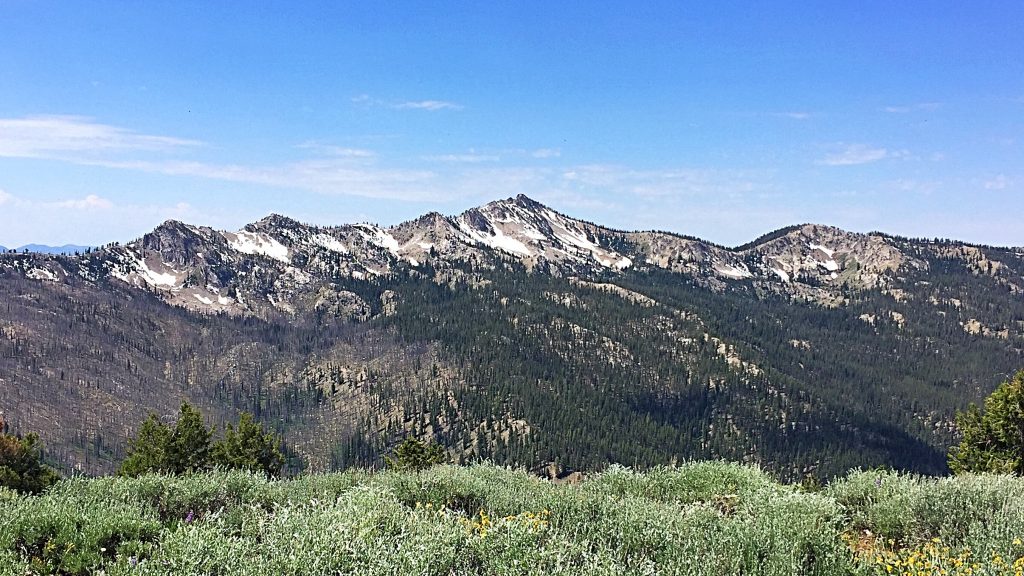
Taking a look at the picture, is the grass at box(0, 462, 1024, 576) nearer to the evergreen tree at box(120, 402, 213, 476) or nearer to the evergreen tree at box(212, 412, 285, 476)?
the evergreen tree at box(120, 402, 213, 476)

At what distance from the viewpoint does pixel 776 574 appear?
12.1 metres

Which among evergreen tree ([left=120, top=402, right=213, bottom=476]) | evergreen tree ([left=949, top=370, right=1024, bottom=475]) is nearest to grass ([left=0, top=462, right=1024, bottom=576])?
evergreen tree ([left=120, top=402, right=213, bottom=476])

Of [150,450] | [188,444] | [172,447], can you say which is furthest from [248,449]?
[150,450]

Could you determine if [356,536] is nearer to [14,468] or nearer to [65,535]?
[65,535]

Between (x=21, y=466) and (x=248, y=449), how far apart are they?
18.5 meters

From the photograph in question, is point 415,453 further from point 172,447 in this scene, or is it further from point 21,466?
point 21,466

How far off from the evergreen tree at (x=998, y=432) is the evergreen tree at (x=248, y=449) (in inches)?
2570

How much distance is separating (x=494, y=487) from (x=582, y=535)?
5890 mm

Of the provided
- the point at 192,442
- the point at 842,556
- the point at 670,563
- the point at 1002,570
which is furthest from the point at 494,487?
the point at 192,442

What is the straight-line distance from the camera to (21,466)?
155ft

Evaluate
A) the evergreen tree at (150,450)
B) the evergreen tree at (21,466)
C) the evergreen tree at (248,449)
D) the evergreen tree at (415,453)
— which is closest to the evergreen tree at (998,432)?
the evergreen tree at (415,453)

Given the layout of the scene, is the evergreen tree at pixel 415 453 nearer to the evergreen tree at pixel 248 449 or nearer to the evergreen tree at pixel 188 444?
the evergreen tree at pixel 248 449

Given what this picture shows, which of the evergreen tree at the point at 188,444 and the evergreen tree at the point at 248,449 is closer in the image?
the evergreen tree at the point at 188,444

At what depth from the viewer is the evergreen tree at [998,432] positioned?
46031 millimetres
